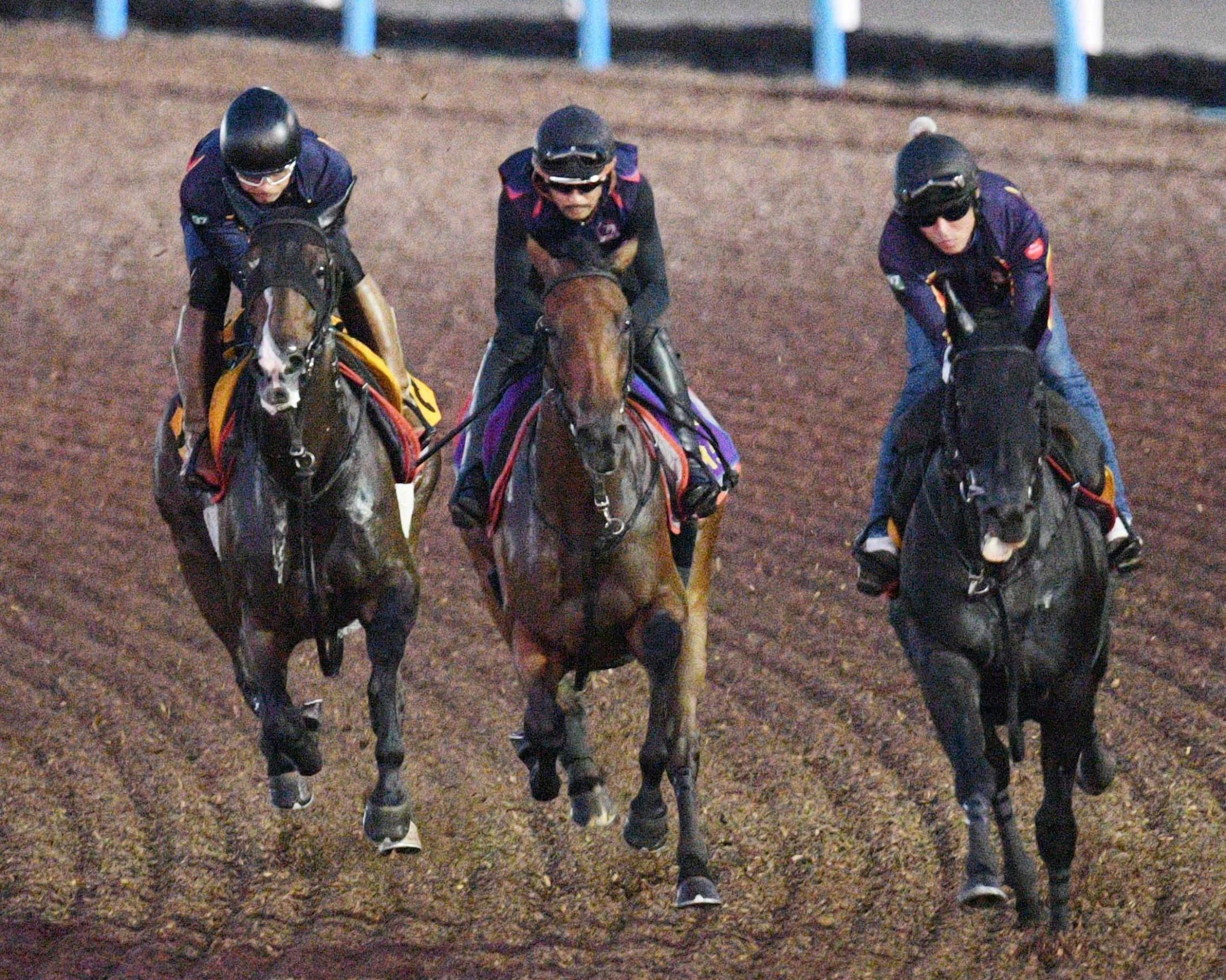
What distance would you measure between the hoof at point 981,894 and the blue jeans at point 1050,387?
1.42m

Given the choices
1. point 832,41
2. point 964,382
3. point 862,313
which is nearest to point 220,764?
point 964,382

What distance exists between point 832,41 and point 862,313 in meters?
5.01

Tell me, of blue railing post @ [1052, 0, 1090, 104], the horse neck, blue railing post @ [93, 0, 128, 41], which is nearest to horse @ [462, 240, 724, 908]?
the horse neck

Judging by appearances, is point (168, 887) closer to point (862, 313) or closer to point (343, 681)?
point (343, 681)

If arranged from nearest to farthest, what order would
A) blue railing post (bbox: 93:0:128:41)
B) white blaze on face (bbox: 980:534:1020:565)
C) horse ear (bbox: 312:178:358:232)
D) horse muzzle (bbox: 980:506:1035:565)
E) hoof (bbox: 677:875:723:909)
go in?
1. horse muzzle (bbox: 980:506:1035:565)
2. white blaze on face (bbox: 980:534:1020:565)
3. hoof (bbox: 677:875:723:909)
4. horse ear (bbox: 312:178:358:232)
5. blue railing post (bbox: 93:0:128:41)

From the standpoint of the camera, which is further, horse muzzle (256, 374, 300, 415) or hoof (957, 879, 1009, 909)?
horse muzzle (256, 374, 300, 415)

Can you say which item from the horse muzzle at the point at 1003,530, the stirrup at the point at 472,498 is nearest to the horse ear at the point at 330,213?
the stirrup at the point at 472,498

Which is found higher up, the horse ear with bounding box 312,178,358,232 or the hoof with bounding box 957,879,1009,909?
the horse ear with bounding box 312,178,358,232

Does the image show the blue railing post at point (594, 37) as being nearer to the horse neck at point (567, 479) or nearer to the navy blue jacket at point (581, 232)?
the navy blue jacket at point (581, 232)

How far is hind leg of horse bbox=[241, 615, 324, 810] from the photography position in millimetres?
7586

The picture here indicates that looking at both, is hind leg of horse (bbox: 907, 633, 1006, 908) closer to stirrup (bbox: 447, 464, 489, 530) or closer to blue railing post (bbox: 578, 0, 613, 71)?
stirrup (bbox: 447, 464, 489, 530)

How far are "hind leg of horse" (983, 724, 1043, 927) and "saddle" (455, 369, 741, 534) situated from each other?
1.44 m

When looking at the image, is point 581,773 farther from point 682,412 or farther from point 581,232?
point 581,232

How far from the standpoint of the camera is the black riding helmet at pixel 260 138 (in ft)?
24.3
